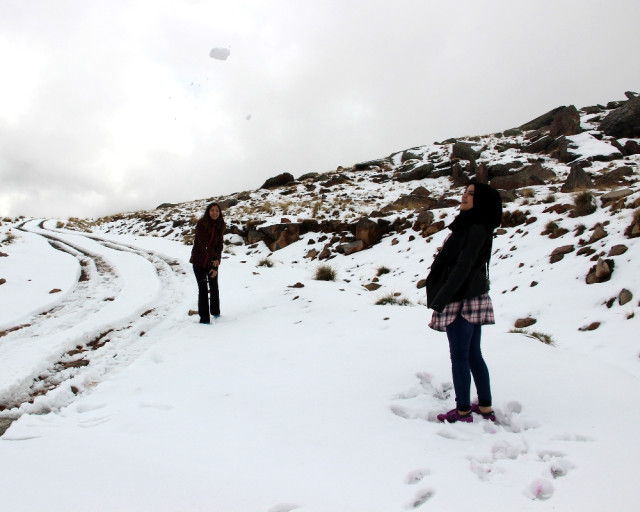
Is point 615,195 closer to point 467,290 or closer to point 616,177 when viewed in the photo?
point 616,177

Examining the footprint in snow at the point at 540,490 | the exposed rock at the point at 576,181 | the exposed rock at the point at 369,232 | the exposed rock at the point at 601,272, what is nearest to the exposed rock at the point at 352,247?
the exposed rock at the point at 369,232

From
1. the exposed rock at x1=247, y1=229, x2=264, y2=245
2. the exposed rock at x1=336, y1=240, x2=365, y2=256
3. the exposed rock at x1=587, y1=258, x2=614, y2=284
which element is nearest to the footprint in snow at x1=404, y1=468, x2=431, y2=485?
the exposed rock at x1=587, y1=258, x2=614, y2=284

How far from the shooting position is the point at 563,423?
9.41 ft

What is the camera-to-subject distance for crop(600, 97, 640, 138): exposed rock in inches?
985

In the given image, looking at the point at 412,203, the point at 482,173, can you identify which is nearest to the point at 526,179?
the point at 482,173

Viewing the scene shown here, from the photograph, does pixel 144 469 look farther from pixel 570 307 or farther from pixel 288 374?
pixel 570 307

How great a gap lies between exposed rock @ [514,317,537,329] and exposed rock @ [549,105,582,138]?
2662 centimetres

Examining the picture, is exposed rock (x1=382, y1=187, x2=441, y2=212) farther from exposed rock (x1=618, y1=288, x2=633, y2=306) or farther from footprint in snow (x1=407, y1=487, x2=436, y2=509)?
footprint in snow (x1=407, y1=487, x2=436, y2=509)

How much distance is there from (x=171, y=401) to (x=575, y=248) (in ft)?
23.7

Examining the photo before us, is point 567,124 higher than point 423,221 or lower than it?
higher

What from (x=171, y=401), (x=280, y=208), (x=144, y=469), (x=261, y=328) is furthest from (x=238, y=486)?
(x=280, y=208)

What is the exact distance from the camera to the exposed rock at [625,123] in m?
25.0

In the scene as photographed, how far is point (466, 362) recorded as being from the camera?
2953 mm

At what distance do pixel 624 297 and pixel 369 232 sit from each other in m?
8.47
